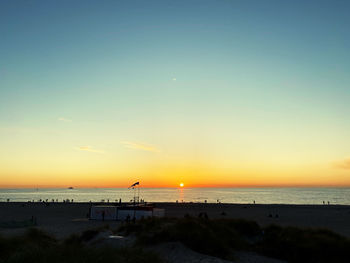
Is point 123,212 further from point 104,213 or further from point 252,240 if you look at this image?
point 252,240

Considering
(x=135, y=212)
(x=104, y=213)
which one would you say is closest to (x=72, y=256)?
(x=135, y=212)

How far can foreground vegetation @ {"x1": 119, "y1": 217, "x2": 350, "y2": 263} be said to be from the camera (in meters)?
18.1

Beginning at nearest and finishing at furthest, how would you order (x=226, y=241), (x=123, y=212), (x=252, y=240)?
1. (x=226, y=241)
2. (x=252, y=240)
3. (x=123, y=212)

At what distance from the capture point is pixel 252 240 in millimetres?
22656

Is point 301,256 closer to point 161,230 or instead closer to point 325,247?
point 325,247

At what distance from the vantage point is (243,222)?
24.5 m

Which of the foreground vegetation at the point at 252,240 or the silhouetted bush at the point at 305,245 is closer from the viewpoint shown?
the silhouetted bush at the point at 305,245

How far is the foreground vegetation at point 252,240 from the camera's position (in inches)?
712

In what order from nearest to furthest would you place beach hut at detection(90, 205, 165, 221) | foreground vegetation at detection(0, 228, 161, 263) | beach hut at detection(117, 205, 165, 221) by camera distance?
foreground vegetation at detection(0, 228, 161, 263) < beach hut at detection(117, 205, 165, 221) < beach hut at detection(90, 205, 165, 221)

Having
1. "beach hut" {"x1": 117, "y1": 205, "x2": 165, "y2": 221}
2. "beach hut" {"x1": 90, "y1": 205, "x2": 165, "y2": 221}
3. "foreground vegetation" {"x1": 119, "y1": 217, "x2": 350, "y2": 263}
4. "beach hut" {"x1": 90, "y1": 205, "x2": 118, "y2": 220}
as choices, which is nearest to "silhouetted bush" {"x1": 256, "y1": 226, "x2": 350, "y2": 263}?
"foreground vegetation" {"x1": 119, "y1": 217, "x2": 350, "y2": 263}

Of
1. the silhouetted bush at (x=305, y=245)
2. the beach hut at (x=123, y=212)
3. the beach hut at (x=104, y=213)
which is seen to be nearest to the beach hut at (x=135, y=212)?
the beach hut at (x=123, y=212)

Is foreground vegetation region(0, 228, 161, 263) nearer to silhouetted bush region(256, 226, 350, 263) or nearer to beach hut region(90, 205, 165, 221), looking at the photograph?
silhouetted bush region(256, 226, 350, 263)

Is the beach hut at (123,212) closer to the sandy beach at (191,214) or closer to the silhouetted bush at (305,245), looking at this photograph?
the sandy beach at (191,214)

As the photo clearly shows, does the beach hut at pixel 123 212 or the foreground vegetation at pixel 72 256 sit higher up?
the beach hut at pixel 123 212
